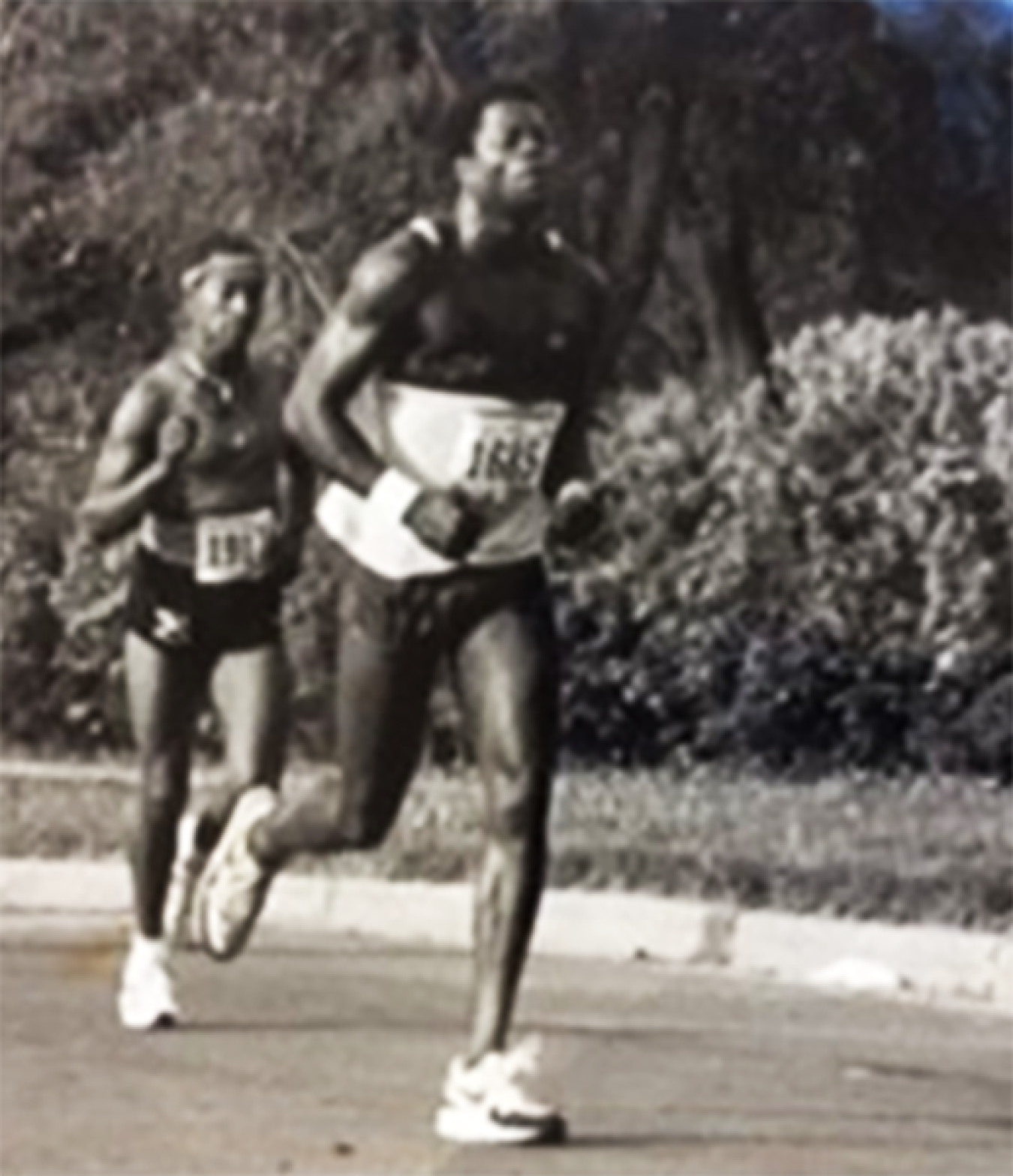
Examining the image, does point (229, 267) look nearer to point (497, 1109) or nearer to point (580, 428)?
point (580, 428)

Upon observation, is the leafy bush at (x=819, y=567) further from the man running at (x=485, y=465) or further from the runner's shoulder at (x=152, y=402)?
the man running at (x=485, y=465)

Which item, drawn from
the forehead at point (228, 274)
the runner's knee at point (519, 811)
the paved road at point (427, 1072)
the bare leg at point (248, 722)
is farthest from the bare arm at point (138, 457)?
the runner's knee at point (519, 811)

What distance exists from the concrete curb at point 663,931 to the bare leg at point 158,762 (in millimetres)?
1960

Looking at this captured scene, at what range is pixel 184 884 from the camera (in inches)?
396

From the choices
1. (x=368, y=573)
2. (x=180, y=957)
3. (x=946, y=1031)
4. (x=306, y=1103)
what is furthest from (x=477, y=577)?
(x=946, y=1031)

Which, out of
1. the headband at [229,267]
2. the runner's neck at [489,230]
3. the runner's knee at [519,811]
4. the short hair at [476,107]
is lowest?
the runner's knee at [519,811]

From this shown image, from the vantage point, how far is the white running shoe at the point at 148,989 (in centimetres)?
1007

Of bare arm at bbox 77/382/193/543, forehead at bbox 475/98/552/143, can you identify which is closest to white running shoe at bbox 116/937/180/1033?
bare arm at bbox 77/382/193/543

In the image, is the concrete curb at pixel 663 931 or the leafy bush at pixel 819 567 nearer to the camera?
the concrete curb at pixel 663 931

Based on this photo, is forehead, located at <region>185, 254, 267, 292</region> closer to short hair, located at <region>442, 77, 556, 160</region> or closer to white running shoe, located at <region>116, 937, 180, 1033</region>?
short hair, located at <region>442, 77, 556, 160</region>

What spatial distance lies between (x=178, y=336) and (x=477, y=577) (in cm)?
219

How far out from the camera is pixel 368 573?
29.3 ft

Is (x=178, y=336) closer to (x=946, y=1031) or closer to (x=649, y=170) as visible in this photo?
(x=649, y=170)

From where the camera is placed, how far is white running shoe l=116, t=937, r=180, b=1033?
10.1 meters
